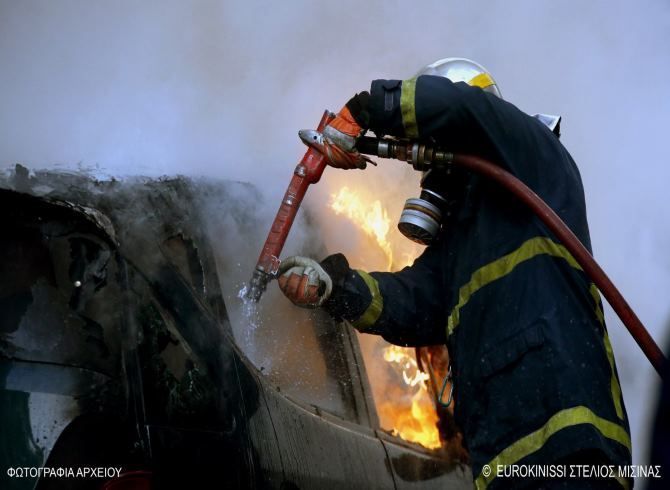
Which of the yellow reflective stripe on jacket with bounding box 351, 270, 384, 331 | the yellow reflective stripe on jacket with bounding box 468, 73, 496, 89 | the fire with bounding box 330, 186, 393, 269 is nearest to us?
the yellow reflective stripe on jacket with bounding box 351, 270, 384, 331

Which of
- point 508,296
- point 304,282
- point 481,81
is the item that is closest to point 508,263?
point 508,296

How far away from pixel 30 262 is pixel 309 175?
1.01 meters

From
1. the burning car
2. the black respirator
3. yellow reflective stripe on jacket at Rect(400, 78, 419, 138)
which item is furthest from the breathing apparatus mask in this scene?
the burning car

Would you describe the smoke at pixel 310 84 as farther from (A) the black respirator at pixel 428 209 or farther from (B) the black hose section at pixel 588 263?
(B) the black hose section at pixel 588 263

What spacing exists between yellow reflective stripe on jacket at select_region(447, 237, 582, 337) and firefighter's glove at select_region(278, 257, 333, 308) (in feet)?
1.53

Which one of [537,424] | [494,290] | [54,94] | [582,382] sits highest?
[54,94]

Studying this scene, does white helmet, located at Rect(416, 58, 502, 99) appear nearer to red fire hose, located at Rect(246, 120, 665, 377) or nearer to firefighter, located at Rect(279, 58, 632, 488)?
firefighter, located at Rect(279, 58, 632, 488)

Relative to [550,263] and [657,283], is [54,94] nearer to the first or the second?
[550,263]

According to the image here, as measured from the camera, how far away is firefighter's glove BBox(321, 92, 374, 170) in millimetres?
2250

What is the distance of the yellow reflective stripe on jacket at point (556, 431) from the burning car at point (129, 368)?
445mm

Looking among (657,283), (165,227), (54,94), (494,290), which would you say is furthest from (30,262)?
(657,283)

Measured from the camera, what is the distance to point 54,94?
357cm

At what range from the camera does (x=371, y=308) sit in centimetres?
252

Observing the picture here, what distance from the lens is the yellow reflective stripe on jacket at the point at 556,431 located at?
75.9 inches
